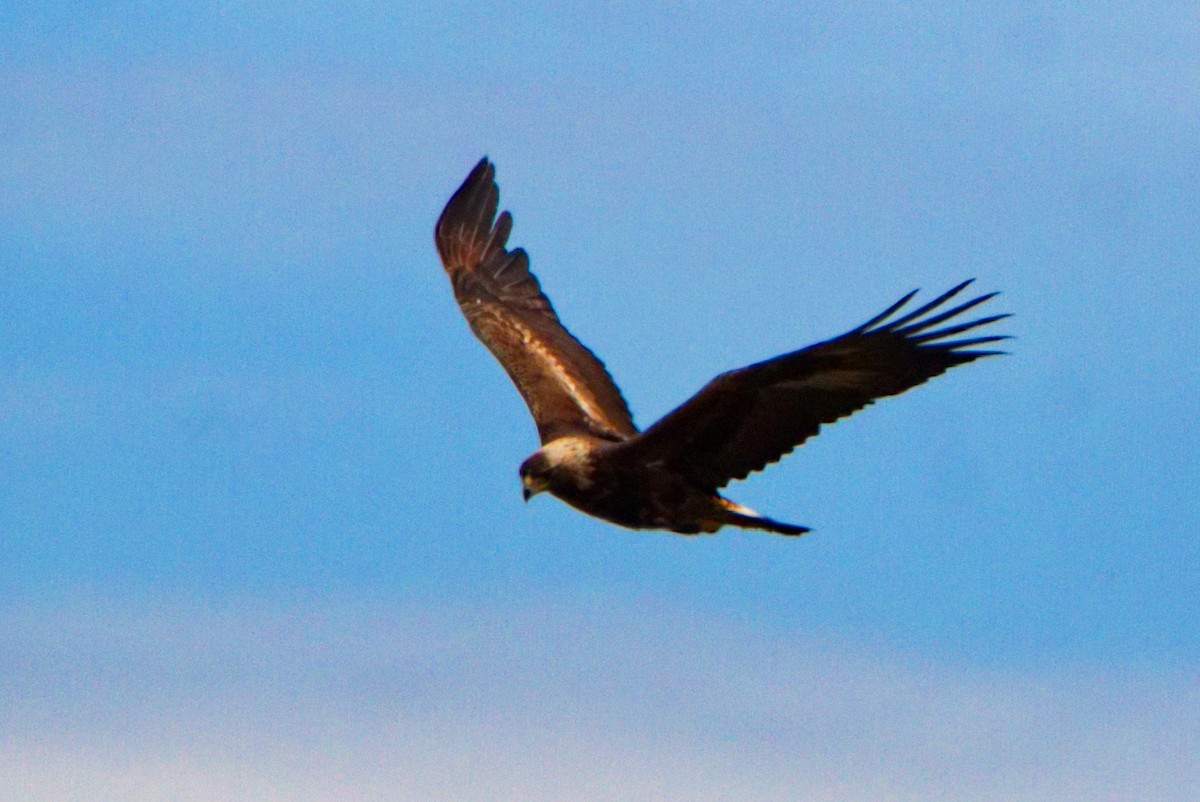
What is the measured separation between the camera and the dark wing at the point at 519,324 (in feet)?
57.3

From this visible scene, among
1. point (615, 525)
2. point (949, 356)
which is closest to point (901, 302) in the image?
point (949, 356)

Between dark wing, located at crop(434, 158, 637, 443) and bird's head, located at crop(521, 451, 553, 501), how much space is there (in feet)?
1.97

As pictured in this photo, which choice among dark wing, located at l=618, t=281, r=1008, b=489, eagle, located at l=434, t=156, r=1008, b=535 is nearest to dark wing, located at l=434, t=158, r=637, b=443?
eagle, located at l=434, t=156, r=1008, b=535

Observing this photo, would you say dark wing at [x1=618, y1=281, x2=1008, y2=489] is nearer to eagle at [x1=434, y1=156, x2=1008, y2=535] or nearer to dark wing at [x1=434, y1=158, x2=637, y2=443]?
eagle at [x1=434, y1=156, x2=1008, y2=535]

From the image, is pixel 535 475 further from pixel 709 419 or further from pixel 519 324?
pixel 519 324

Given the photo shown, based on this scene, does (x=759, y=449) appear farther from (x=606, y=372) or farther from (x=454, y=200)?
(x=454, y=200)

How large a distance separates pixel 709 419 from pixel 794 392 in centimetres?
60

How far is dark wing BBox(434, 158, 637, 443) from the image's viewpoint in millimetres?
17469

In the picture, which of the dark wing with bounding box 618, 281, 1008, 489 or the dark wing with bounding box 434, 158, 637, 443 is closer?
the dark wing with bounding box 618, 281, 1008, 489

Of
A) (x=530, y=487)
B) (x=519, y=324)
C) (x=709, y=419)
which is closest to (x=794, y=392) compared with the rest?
(x=709, y=419)

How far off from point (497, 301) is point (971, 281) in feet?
21.8

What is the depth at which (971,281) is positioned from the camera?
537 inches

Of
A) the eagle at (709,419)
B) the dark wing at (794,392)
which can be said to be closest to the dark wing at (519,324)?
the eagle at (709,419)

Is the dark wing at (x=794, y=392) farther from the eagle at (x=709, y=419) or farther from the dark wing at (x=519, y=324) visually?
the dark wing at (x=519, y=324)
